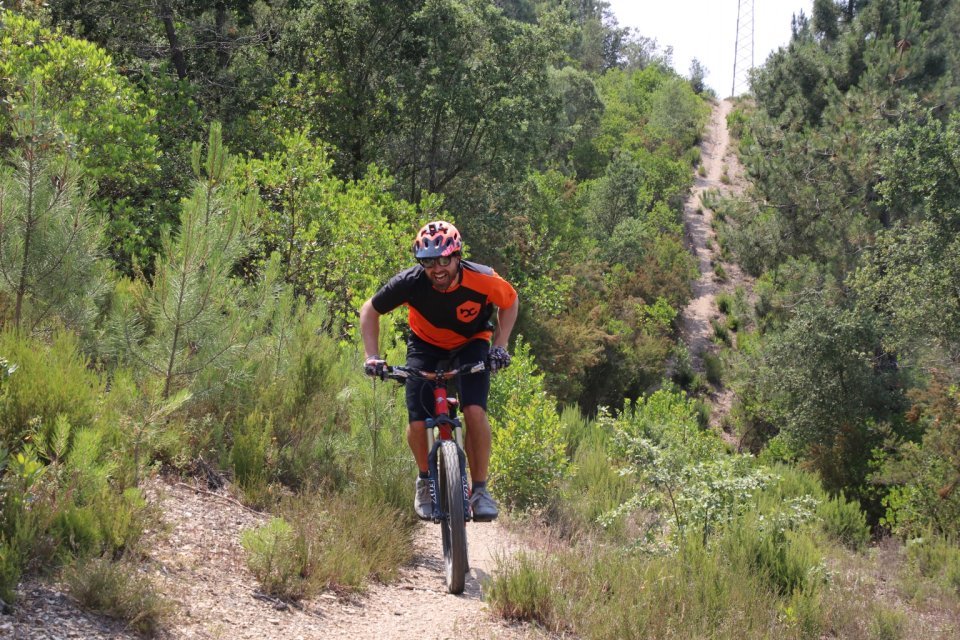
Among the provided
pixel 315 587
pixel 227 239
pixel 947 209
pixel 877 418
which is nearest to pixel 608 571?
pixel 315 587

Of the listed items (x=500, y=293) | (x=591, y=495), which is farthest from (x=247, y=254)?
(x=591, y=495)

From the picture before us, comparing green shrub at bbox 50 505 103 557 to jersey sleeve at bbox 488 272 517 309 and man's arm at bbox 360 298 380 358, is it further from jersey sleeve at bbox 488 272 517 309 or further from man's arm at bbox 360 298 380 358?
jersey sleeve at bbox 488 272 517 309

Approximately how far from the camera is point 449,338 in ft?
17.4

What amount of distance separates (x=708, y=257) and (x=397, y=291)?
→ 5106 cm

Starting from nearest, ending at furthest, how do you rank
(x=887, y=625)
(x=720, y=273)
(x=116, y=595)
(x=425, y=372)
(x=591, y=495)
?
(x=116, y=595) → (x=425, y=372) → (x=887, y=625) → (x=591, y=495) → (x=720, y=273)

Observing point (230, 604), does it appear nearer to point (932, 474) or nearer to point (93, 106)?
point (93, 106)

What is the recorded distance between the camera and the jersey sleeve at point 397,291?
511 centimetres

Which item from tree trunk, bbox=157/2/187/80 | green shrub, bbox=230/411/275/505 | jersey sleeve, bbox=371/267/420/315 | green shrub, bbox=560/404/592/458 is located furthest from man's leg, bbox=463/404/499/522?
tree trunk, bbox=157/2/187/80

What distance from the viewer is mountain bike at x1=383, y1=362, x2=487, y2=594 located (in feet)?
16.2

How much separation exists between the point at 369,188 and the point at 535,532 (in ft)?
27.6

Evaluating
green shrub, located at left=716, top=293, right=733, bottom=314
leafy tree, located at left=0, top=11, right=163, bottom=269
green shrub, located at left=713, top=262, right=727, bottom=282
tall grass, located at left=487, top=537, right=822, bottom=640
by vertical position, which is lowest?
tall grass, located at left=487, top=537, right=822, bottom=640

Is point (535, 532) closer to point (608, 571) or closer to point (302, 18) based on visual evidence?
point (608, 571)

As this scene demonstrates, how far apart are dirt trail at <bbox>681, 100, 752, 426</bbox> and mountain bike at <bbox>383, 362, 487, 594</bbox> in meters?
27.5

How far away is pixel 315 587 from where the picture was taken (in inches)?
187
